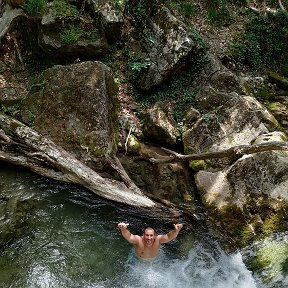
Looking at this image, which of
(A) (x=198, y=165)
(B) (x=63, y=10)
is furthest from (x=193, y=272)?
(B) (x=63, y=10)

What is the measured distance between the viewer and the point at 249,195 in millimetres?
6984

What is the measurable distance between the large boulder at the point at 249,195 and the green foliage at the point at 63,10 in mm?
5792

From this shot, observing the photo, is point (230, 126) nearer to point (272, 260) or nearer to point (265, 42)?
point (272, 260)

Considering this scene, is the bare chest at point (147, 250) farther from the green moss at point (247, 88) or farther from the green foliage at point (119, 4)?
the green foliage at point (119, 4)

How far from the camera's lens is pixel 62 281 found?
557cm

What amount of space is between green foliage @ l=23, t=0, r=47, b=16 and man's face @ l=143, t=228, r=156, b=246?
23.4 ft

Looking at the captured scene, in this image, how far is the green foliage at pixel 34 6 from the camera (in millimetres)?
9648

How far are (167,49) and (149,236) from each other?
572 cm

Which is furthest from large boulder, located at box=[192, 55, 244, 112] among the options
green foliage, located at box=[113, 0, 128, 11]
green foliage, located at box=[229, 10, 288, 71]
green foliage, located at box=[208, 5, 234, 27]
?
green foliage, located at box=[113, 0, 128, 11]

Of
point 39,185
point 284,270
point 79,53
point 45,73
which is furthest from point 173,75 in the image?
point 284,270

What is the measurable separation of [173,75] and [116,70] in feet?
5.49

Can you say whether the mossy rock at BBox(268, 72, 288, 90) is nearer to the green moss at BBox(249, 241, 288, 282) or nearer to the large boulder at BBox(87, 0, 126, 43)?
the large boulder at BBox(87, 0, 126, 43)

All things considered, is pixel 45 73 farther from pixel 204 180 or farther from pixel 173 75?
pixel 204 180

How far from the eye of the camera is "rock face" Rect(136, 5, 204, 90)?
952cm
